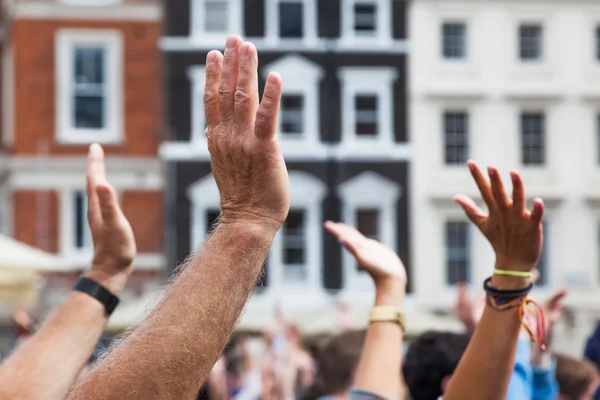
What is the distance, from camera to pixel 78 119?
82.9 feet

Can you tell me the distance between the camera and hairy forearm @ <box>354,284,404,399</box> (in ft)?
8.80

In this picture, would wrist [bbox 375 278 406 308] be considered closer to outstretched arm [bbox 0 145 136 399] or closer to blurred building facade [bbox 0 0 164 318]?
outstretched arm [bbox 0 145 136 399]

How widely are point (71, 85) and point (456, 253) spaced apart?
9704 millimetres

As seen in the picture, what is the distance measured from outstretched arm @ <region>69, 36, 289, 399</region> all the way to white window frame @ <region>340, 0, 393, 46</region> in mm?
24562

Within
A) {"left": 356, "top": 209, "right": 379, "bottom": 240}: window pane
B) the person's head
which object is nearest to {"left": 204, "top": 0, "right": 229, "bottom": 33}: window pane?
{"left": 356, "top": 209, "right": 379, "bottom": 240}: window pane

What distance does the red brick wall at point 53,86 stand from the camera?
981 inches

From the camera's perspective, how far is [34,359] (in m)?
2.46

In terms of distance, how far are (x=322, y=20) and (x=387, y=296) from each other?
24002mm

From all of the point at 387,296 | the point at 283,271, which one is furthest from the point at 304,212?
the point at 387,296

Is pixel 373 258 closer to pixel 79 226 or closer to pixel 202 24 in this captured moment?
pixel 79 226

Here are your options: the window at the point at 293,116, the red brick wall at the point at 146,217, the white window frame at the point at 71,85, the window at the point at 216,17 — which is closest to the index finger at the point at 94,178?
the red brick wall at the point at 146,217

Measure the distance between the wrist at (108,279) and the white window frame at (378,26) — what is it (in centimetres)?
2368

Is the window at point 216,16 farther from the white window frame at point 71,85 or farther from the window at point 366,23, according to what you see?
the window at point 366,23

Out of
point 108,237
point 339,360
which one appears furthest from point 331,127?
point 108,237
